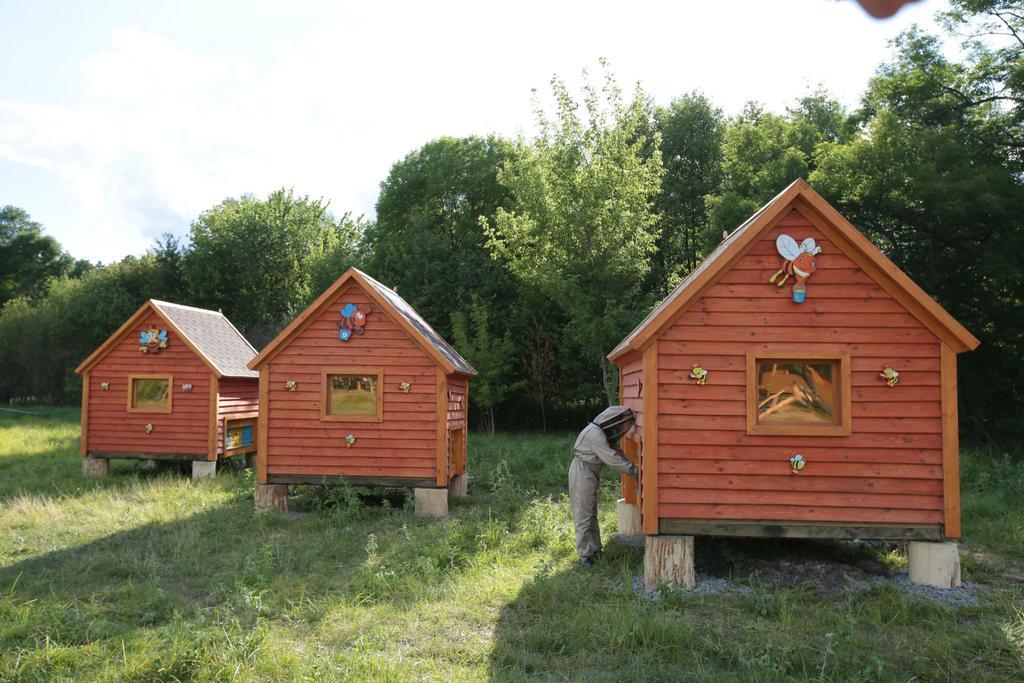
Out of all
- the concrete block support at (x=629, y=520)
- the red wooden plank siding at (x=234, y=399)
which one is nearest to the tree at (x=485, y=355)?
the red wooden plank siding at (x=234, y=399)

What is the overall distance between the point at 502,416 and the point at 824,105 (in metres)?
18.3

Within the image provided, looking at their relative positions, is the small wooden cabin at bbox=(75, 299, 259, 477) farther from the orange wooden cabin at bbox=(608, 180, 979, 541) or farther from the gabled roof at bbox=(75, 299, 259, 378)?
the orange wooden cabin at bbox=(608, 180, 979, 541)

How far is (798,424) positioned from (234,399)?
527 inches

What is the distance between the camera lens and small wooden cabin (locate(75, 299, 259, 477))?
16.5m

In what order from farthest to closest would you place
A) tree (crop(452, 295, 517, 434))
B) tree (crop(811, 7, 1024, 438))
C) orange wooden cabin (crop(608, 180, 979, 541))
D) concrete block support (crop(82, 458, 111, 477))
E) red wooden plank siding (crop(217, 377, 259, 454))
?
tree (crop(452, 295, 517, 434)) → tree (crop(811, 7, 1024, 438)) → concrete block support (crop(82, 458, 111, 477)) → red wooden plank siding (crop(217, 377, 259, 454)) → orange wooden cabin (crop(608, 180, 979, 541))

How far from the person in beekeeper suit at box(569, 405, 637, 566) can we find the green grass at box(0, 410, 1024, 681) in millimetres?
366

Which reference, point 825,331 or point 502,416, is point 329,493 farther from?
point 502,416

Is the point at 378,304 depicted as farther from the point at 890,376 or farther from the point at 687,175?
the point at 687,175

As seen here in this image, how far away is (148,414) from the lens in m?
16.7

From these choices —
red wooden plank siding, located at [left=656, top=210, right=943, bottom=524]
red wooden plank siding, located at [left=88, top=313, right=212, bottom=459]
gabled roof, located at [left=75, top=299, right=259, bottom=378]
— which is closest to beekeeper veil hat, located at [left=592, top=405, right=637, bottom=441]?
red wooden plank siding, located at [left=656, top=210, right=943, bottom=524]

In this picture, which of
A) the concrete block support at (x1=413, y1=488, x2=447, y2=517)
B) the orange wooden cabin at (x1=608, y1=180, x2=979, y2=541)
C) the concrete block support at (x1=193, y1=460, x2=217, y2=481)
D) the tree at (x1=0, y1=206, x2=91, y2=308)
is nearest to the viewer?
the orange wooden cabin at (x1=608, y1=180, x2=979, y2=541)

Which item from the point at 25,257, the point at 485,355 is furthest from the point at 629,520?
the point at 25,257

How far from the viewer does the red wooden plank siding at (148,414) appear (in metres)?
16.6

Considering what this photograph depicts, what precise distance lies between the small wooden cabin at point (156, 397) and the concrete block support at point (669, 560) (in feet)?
37.4
